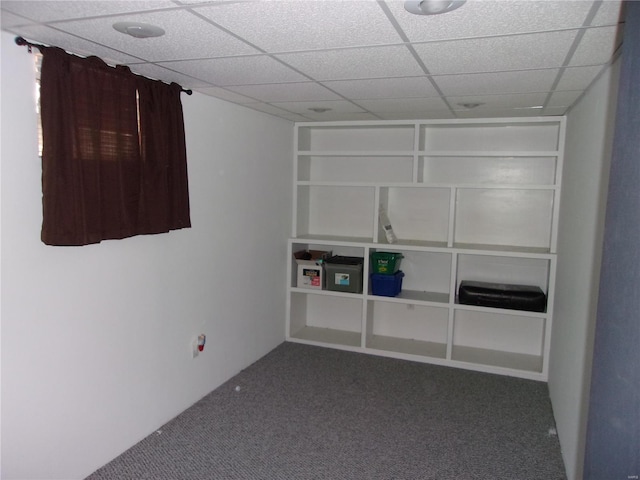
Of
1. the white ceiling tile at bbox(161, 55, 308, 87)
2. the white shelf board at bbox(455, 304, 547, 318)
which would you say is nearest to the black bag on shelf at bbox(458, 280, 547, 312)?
the white shelf board at bbox(455, 304, 547, 318)

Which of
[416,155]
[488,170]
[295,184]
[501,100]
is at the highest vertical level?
[501,100]

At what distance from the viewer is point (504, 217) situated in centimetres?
428

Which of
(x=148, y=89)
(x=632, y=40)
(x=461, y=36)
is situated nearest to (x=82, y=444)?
(x=148, y=89)

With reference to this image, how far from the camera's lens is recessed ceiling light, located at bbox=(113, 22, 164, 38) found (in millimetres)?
1811

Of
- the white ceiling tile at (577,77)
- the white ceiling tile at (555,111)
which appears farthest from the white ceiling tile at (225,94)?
the white ceiling tile at (555,111)

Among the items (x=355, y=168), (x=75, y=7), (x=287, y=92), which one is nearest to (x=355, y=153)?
(x=355, y=168)

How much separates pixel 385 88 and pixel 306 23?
1.21m

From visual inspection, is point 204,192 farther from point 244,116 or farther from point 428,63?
point 428,63

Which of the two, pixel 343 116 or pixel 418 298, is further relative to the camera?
pixel 418 298

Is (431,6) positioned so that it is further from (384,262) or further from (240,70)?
(384,262)

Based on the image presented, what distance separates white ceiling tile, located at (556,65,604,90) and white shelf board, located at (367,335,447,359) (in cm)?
247

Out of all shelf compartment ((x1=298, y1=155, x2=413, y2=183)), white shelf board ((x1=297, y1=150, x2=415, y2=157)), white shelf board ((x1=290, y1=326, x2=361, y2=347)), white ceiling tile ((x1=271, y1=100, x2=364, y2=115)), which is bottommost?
white shelf board ((x1=290, y1=326, x2=361, y2=347))

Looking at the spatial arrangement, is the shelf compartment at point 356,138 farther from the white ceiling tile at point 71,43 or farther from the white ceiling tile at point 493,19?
the white ceiling tile at point 493,19

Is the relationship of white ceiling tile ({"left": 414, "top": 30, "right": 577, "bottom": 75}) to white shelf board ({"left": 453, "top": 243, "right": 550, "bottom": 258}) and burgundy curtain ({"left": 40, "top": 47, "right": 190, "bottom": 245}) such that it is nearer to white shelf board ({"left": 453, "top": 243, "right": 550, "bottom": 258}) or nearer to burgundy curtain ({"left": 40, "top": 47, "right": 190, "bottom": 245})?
burgundy curtain ({"left": 40, "top": 47, "right": 190, "bottom": 245})
